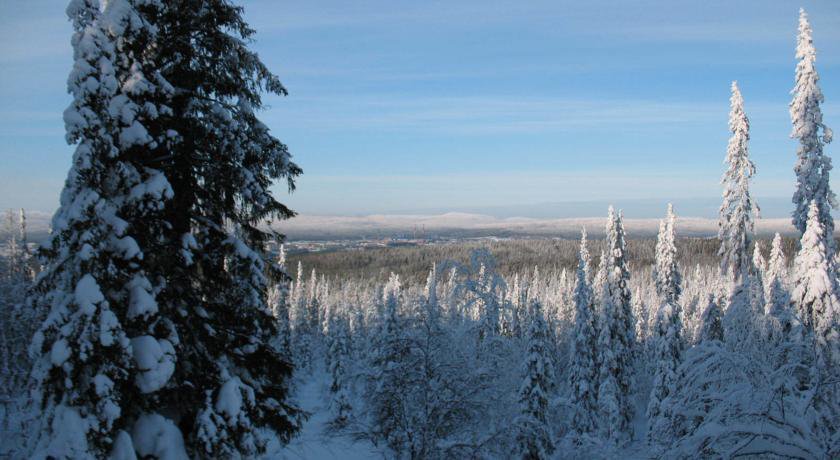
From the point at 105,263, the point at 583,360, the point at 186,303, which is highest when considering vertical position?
the point at 105,263

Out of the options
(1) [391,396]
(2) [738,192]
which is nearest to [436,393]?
(1) [391,396]

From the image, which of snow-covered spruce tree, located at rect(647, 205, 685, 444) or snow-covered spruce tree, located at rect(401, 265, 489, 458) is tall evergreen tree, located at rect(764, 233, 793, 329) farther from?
snow-covered spruce tree, located at rect(401, 265, 489, 458)

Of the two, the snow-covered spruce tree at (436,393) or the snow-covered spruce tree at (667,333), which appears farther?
the snow-covered spruce tree at (667,333)

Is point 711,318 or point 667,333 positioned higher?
point 711,318

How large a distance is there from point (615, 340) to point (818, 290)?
17.7 metres

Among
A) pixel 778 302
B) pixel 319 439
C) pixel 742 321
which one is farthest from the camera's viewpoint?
pixel 778 302

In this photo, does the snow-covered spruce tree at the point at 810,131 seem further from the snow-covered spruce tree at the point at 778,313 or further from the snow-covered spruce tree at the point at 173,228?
the snow-covered spruce tree at the point at 173,228

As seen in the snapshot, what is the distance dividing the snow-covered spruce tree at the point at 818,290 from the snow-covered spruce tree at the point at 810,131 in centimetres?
322

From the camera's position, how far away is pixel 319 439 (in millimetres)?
18156

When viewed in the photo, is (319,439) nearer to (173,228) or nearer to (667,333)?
(173,228)

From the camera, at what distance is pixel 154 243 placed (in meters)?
8.11

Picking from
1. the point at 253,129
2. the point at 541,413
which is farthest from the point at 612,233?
the point at 253,129

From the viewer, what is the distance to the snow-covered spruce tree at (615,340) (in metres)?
34.6

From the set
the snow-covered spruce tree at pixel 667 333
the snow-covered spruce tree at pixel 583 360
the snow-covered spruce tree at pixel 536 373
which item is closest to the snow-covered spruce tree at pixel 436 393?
the snow-covered spruce tree at pixel 536 373
